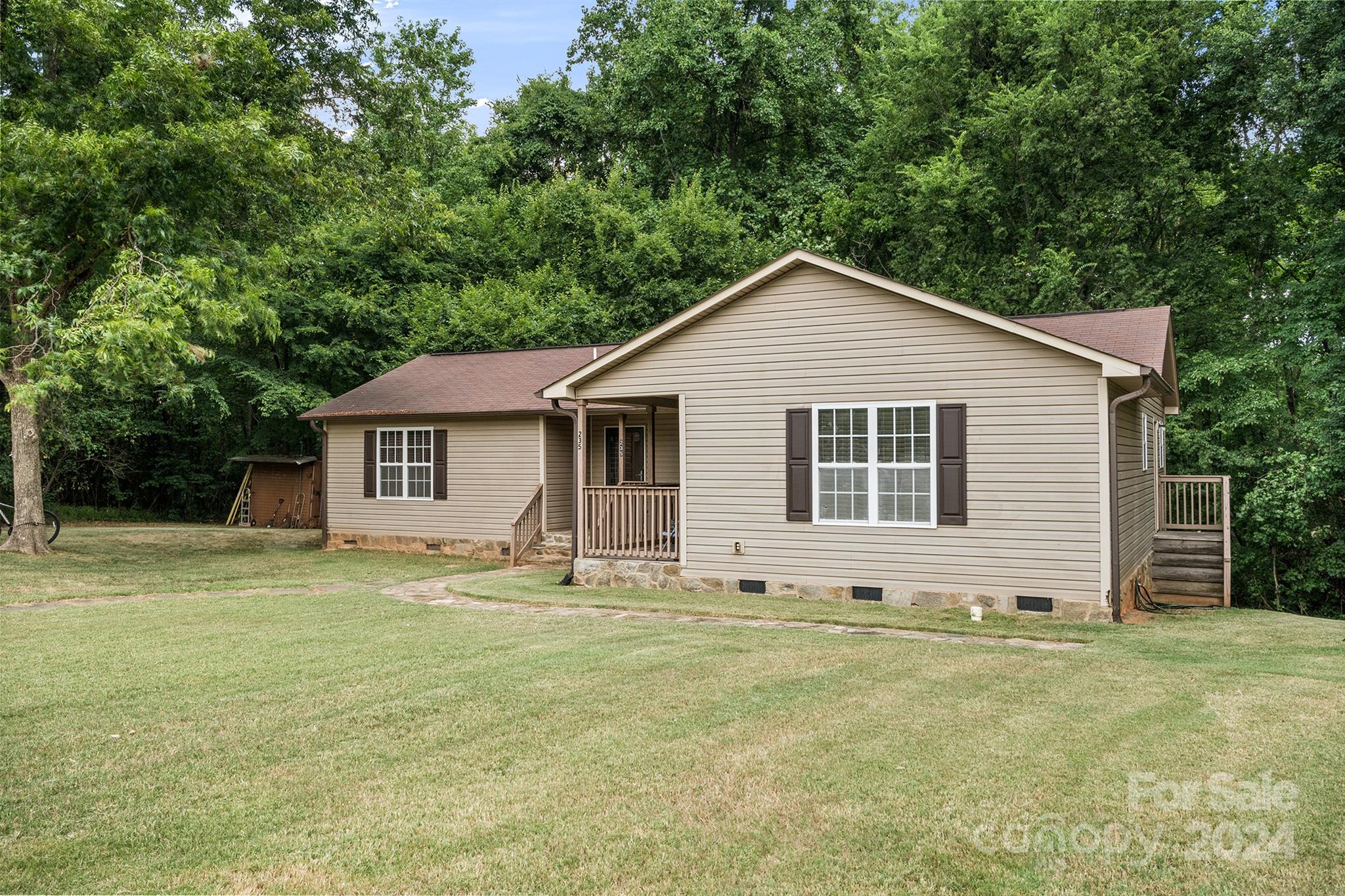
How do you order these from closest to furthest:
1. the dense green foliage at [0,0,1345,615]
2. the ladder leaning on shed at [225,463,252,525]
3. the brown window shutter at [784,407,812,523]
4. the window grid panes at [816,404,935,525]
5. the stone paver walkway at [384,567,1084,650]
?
the stone paver walkway at [384,567,1084,650] < the window grid panes at [816,404,935,525] < the brown window shutter at [784,407,812,523] < the dense green foliage at [0,0,1345,615] < the ladder leaning on shed at [225,463,252,525]

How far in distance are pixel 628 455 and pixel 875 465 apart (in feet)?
22.3

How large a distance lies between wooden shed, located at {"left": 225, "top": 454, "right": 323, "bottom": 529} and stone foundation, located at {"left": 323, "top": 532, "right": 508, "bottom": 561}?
6031mm

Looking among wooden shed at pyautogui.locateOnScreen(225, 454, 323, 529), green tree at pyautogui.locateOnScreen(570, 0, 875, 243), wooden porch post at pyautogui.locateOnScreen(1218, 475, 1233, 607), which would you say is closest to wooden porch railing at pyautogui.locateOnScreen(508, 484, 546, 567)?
wooden shed at pyautogui.locateOnScreen(225, 454, 323, 529)

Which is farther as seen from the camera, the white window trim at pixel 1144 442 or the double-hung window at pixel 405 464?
the double-hung window at pixel 405 464

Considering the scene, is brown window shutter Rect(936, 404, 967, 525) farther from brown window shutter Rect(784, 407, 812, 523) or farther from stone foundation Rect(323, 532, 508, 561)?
stone foundation Rect(323, 532, 508, 561)

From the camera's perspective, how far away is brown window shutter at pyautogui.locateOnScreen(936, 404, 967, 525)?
10.0 meters

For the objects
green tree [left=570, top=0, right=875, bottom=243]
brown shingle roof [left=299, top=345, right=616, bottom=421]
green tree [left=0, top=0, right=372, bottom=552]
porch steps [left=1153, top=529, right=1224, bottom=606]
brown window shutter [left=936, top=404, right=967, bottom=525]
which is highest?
green tree [left=570, top=0, right=875, bottom=243]

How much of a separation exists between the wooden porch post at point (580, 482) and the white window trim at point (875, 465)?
11.5ft

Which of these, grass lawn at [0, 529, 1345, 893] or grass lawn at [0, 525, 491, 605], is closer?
grass lawn at [0, 529, 1345, 893]

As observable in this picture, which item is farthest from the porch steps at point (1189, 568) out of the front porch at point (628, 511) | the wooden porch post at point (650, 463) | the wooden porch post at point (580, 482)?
the wooden porch post at point (580, 482)

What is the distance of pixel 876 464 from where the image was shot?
34.8 feet

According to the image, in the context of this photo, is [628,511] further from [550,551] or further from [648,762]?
[648,762]

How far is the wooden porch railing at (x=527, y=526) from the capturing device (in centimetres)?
1518

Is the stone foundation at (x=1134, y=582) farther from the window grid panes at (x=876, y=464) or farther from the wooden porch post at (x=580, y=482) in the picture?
the wooden porch post at (x=580, y=482)
